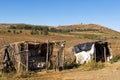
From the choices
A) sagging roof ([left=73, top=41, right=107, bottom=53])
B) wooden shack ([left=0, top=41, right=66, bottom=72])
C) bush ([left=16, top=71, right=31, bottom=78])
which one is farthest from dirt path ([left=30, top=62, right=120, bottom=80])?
sagging roof ([left=73, top=41, right=107, bottom=53])

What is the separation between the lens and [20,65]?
1046 inches

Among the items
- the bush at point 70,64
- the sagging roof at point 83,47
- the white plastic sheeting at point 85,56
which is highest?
the sagging roof at point 83,47

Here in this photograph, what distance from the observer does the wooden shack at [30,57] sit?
26.8 metres

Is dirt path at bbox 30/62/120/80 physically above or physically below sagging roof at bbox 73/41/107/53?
below

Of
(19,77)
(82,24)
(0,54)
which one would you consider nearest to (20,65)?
(19,77)

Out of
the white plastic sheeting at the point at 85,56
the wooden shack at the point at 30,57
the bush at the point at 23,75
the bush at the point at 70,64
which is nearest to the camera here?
the bush at the point at 23,75

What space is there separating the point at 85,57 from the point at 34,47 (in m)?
6.13

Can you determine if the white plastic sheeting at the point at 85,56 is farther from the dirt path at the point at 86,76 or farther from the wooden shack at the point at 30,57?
the dirt path at the point at 86,76

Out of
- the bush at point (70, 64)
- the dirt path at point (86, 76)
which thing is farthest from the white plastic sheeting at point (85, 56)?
the dirt path at point (86, 76)

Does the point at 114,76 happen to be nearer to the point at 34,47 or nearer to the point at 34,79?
the point at 34,79

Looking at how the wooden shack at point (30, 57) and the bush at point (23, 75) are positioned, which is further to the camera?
the wooden shack at point (30, 57)

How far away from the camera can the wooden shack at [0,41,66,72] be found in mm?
26759

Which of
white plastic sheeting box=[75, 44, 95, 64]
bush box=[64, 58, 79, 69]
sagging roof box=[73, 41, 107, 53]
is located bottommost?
bush box=[64, 58, 79, 69]

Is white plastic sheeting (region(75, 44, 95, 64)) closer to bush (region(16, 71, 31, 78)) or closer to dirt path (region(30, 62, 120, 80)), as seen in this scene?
dirt path (region(30, 62, 120, 80))
